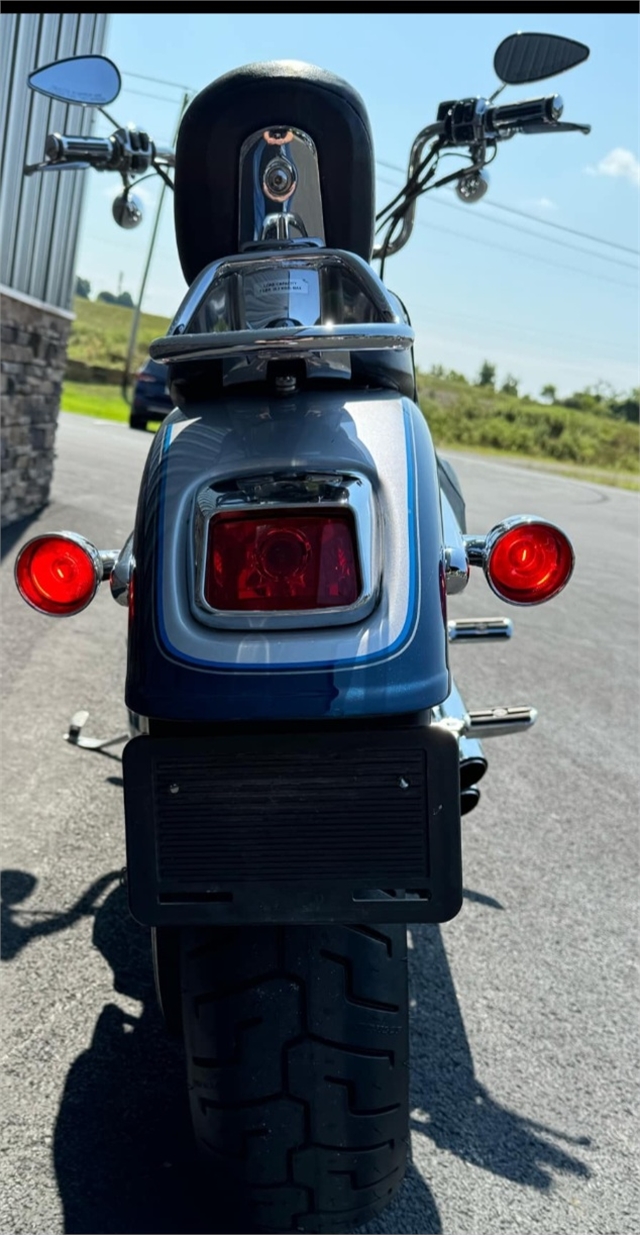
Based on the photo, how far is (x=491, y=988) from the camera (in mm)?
2408

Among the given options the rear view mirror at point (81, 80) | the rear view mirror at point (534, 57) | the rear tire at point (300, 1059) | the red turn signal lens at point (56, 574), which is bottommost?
the rear tire at point (300, 1059)

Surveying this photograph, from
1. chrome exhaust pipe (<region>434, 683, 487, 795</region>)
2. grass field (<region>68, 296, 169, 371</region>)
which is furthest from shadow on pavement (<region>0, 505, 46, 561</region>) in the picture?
grass field (<region>68, 296, 169, 371</region>)

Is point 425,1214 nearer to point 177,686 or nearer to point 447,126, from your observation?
point 177,686

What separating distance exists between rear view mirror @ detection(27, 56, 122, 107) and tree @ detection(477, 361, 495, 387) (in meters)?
56.5

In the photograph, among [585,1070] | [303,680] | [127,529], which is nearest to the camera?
[303,680]

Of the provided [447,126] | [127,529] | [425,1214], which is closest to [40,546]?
[425,1214]

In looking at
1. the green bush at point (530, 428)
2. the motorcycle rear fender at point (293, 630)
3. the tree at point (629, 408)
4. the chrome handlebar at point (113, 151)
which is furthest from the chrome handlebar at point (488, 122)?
the tree at point (629, 408)

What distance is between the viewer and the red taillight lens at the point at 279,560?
141 cm

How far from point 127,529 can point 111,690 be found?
300cm

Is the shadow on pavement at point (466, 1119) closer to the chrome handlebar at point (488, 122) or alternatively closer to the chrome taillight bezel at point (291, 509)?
the chrome taillight bezel at point (291, 509)

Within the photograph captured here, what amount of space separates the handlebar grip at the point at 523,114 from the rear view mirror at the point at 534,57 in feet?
0.23

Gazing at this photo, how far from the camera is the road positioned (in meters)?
1.76

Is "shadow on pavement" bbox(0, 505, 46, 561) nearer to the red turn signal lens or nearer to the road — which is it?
the road

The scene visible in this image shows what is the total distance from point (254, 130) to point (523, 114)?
2.82 ft
